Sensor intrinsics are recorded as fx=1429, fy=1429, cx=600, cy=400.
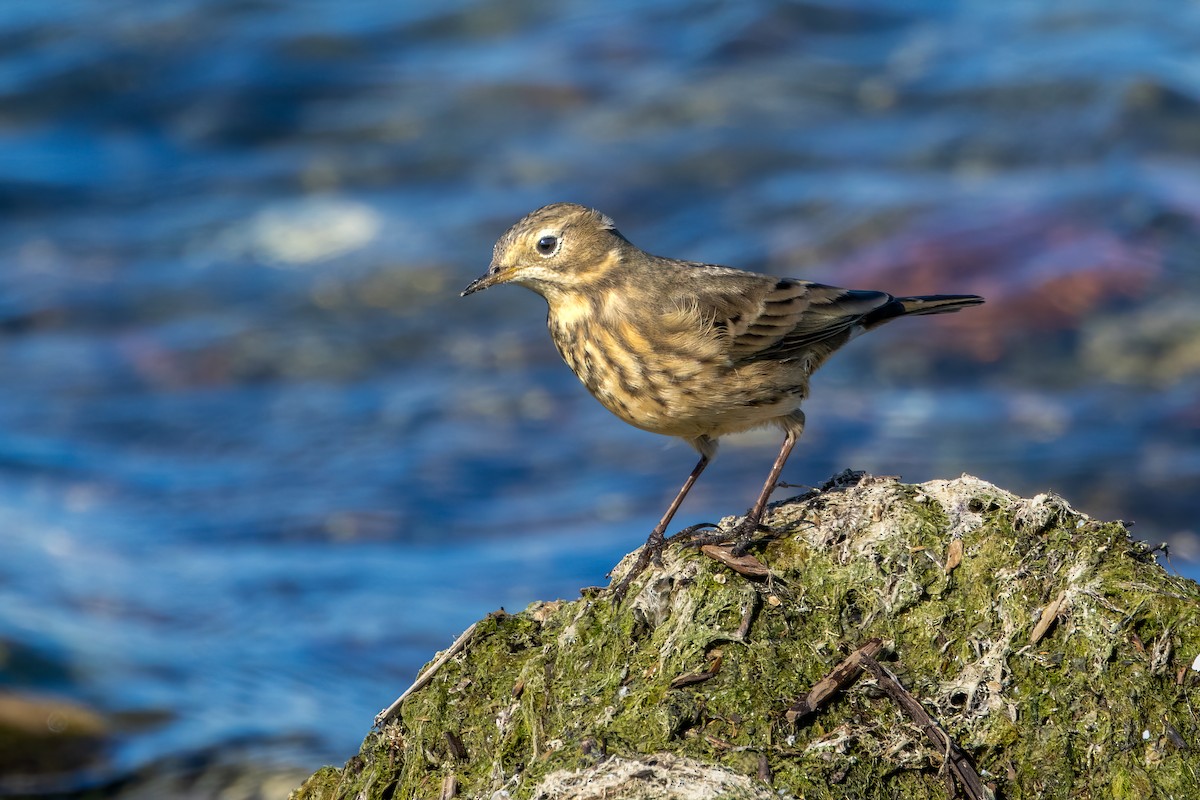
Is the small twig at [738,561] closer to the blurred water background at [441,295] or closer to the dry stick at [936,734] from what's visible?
the dry stick at [936,734]

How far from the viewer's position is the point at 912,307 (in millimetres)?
7633

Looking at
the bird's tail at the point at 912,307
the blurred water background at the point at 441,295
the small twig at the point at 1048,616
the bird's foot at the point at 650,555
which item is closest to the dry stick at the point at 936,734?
the small twig at the point at 1048,616

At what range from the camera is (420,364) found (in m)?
16.0

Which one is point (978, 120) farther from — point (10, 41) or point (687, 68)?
point (10, 41)

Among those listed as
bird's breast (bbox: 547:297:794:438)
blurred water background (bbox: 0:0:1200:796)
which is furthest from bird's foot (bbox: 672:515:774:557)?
blurred water background (bbox: 0:0:1200:796)

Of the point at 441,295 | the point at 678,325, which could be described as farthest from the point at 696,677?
the point at 441,295

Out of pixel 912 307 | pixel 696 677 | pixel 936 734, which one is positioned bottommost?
pixel 936 734

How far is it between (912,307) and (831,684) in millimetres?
3229

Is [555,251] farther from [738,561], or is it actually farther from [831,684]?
[831,684]

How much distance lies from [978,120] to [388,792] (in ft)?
51.8

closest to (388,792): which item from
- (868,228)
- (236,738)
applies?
(236,738)

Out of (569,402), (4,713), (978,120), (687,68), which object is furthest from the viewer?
(687,68)

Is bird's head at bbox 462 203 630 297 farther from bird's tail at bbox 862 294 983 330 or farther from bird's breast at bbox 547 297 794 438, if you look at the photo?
bird's tail at bbox 862 294 983 330

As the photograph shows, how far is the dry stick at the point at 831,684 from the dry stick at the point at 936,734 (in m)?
0.07
